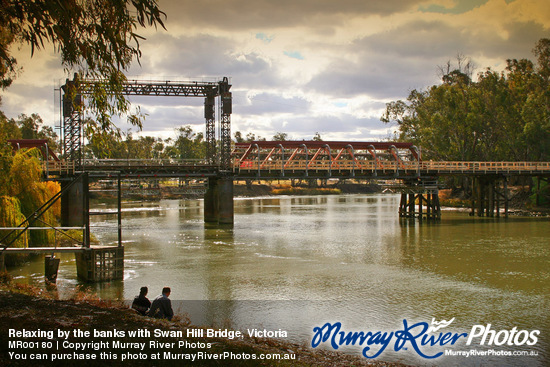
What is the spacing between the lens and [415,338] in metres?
16.1

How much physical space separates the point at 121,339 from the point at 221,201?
40.9 m

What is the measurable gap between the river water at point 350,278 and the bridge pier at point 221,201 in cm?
477

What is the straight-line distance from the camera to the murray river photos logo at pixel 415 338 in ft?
50.2

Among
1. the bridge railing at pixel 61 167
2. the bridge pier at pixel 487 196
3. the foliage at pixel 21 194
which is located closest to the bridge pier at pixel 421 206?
the bridge pier at pixel 487 196

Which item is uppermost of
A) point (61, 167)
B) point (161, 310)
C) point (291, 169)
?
point (61, 167)

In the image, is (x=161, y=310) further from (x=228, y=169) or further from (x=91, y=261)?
(x=228, y=169)

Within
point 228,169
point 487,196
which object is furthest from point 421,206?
point 228,169

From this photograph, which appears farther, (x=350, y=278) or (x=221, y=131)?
(x=221, y=131)

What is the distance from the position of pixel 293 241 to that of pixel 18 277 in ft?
67.6

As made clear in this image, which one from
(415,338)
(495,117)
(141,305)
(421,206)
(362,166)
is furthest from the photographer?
(495,117)

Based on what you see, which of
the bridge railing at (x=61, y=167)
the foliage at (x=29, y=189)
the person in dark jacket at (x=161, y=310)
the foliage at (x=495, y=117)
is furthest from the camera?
the foliage at (x=495, y=117)

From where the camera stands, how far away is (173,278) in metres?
25.0

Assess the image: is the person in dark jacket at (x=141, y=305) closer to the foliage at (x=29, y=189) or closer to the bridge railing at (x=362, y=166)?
the foliage at (x=29, y=189)

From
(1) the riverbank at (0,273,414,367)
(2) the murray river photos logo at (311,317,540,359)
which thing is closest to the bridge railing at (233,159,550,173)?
(2) the murray river photos logo at (311,317,540,359)
